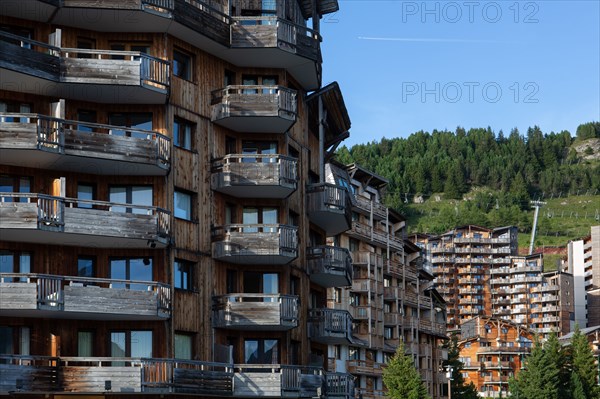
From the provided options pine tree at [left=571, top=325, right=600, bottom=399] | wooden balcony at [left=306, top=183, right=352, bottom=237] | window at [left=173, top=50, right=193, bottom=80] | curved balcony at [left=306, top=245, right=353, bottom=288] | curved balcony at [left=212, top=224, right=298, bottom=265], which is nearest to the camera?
curved balcony at [left=212, top=224, right=298, bottom=265]

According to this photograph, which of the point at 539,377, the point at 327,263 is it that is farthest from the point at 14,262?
the point at 539,377

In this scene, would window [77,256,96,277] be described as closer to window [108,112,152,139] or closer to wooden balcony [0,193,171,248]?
wooden balcony [0,193,171,248]

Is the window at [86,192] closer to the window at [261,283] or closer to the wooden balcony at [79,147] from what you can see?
the wooden balcony at [79,147]

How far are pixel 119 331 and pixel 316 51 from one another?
1713 centimetres

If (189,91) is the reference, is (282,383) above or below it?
below

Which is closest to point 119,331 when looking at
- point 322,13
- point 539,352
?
point 322,13

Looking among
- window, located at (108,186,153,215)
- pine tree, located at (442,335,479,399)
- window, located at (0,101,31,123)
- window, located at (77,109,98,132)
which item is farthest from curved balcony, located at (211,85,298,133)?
pine tree, located at (442,335,479,399)

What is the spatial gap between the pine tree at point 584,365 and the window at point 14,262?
11546cm

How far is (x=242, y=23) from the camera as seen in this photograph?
181 feet

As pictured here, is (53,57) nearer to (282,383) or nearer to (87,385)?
(87,385)

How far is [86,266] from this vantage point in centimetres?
4969

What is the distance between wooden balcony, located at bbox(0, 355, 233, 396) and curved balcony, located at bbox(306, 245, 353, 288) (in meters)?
12.0

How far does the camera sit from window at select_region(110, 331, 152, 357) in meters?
49.4

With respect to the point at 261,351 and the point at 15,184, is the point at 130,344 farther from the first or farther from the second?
the point at 15,184
